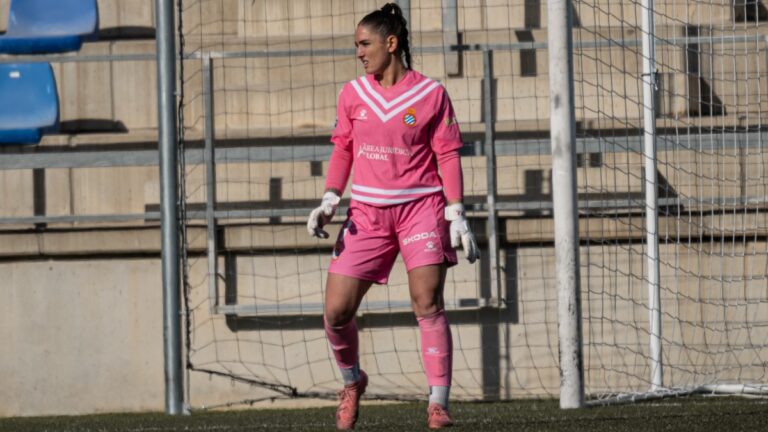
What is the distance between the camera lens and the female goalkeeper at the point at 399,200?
5.29 m

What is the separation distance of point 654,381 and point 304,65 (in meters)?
3.01

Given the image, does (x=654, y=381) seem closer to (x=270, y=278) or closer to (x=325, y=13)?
(x=270, y=278)

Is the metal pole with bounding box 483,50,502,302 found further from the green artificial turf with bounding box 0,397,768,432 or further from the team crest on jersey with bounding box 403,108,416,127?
the team crest on jersey with bounding box 403,108,416,127

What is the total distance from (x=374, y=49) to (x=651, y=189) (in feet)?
9.77

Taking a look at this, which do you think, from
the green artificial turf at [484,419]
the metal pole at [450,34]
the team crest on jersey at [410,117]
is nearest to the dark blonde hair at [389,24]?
the team crest on jersey at [410,117]

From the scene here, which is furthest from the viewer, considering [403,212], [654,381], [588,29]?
[588,29]

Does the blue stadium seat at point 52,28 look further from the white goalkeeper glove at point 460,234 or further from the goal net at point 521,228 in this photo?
the white goalkeeper glove at point 460,234

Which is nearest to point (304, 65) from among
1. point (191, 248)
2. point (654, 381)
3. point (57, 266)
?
point (191, 248)

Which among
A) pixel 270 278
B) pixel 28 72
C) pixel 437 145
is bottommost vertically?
pixel 270 278

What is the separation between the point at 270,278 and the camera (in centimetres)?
828

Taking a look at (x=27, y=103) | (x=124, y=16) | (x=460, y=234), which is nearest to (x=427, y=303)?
(x=460, y=234)

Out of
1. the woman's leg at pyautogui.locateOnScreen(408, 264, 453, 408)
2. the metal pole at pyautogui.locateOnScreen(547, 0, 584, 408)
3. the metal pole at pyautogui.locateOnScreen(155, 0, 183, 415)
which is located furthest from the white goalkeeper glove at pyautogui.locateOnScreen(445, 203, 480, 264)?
→ the metal pole at pyautogui.locateOnScreen(155, 0, 183, 415)

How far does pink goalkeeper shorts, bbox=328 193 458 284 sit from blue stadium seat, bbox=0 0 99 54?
154 inches

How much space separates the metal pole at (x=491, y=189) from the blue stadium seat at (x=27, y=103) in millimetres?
2770
